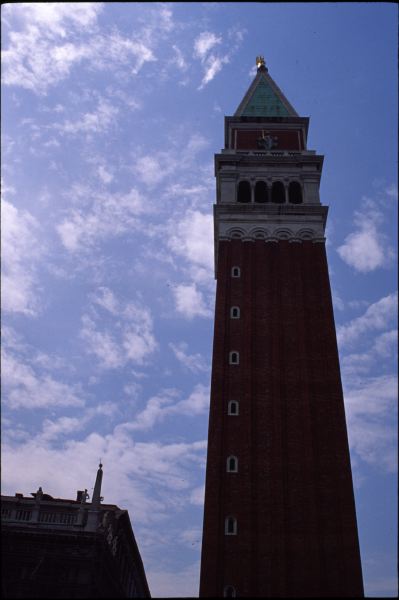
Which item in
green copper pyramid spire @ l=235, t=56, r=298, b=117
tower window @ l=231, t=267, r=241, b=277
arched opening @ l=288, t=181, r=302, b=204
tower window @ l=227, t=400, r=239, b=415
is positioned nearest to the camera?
tower window @ l=227, t=400, r=239, b=415

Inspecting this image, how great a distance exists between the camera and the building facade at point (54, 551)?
110 ft

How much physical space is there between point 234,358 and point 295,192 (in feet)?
58.3

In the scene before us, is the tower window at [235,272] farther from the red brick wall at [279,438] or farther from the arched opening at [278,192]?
the arched opening at [278,192]

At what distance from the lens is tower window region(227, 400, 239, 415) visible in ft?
134

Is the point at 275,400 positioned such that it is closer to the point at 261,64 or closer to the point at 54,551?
the point at 54,551

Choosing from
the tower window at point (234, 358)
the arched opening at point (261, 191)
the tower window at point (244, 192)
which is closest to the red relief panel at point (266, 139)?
the arched opening at point (261, 191)

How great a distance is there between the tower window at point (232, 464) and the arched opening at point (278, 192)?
2362 cm

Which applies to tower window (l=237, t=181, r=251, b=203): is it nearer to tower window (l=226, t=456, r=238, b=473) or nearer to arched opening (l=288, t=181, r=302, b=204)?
arched opening (l=288, t=181, r=302, b=204)

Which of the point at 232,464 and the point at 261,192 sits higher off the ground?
the point at 261,192

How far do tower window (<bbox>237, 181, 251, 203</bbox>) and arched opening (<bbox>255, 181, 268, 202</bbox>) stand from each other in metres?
0.66

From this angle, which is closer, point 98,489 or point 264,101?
point 98,489

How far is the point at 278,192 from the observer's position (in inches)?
2153

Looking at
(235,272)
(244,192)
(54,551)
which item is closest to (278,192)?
(244,192)

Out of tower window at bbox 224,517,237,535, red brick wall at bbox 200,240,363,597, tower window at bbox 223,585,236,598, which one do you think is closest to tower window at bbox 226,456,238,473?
red brick wall at bbox 200,240,363,597
